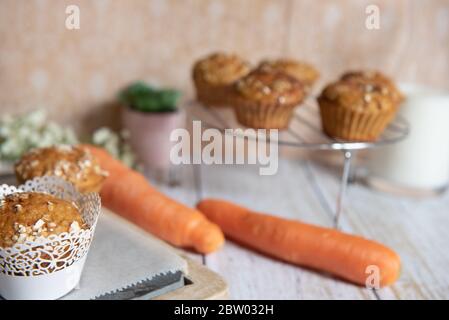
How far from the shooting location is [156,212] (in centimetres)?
127

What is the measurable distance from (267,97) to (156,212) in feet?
1.20

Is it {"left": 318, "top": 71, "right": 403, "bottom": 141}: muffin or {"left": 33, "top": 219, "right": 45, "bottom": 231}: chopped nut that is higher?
{"left": 318, "top": 71, "right": 403, "bottom": 141}: muffin

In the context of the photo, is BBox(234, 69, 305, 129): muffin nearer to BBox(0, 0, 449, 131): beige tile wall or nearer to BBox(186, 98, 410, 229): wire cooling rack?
BBox(186, 98, 410, 229): wire cooling rack

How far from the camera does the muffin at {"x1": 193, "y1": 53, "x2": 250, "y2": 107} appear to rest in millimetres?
1493

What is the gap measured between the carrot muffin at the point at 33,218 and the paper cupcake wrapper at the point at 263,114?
0.58 metres

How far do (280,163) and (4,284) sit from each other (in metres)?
1.08

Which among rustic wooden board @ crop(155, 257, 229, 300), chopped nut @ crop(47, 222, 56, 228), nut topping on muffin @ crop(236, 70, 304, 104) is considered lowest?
rustic wooden board @ crop(155, 257, 229, 300)

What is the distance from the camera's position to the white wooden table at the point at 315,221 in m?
1.12

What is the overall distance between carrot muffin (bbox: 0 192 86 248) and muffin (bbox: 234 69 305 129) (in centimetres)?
57

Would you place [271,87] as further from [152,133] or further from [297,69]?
[152,133]

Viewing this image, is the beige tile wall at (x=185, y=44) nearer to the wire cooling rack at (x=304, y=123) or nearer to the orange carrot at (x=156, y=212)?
the wire cooling rack at (x=304, y=123)

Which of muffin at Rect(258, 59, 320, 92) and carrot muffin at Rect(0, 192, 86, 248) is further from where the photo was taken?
muffin at Rect(258, 59, 320, 92)

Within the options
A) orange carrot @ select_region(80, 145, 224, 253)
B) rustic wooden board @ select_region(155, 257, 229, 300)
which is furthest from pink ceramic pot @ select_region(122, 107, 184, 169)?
rustic wooden board @ select_region(155, 257, 229, 300)

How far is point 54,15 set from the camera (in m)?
1.63
